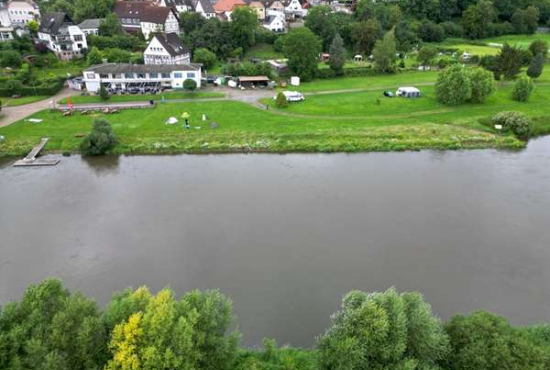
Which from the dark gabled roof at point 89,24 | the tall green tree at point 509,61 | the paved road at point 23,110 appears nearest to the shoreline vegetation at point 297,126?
the paved road at point 23,110

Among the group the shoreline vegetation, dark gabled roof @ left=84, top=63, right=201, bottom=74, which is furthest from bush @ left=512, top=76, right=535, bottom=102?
dark gabled roof @ left=84, top=63, right=201, bottom=74

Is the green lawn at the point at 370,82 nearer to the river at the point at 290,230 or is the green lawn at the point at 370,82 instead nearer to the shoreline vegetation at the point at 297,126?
the shoreline vegetation at the point at 297,126

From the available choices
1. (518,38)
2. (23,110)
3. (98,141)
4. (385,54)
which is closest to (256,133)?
(98,141)

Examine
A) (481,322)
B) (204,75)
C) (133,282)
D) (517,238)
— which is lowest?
(133,282)

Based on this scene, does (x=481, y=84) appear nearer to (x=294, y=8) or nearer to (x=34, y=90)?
(x=34, y=90)

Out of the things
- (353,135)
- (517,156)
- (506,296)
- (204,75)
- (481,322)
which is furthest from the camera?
(204,75)

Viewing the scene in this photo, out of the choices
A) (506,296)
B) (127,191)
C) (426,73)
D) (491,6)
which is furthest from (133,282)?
(491,6)

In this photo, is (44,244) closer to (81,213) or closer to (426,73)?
(81,213)
